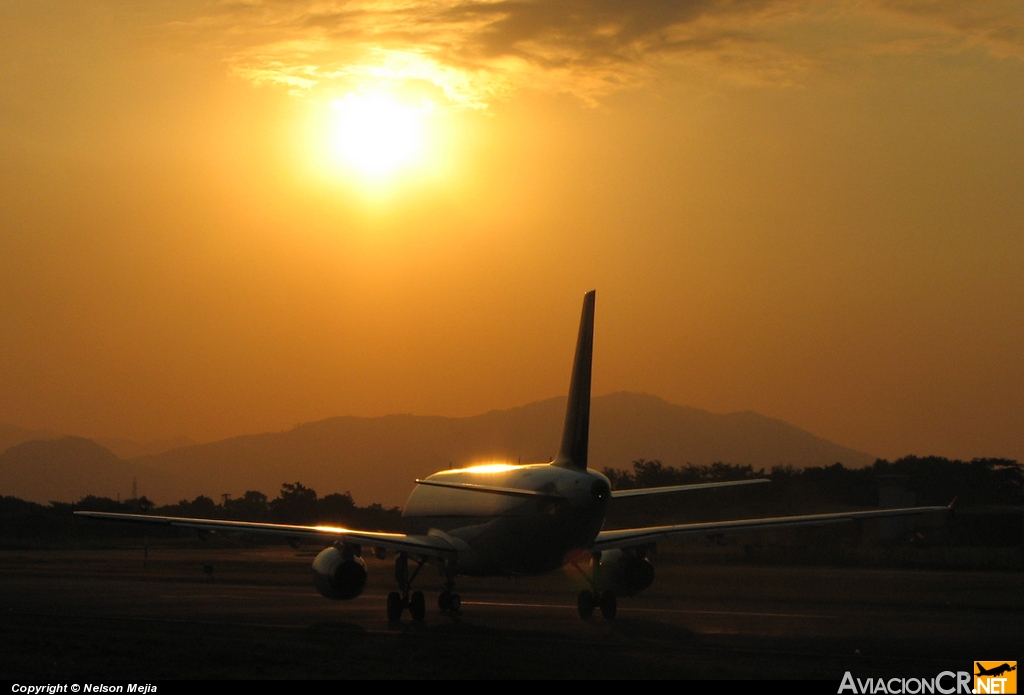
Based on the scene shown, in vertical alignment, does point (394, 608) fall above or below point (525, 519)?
below

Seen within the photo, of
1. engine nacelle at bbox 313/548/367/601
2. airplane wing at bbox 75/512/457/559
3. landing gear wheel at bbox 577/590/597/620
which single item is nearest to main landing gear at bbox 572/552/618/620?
landing gear wheel at bbox 577/590/597/620

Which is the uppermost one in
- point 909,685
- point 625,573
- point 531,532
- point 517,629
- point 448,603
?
point 531,532

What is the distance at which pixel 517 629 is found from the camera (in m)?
25.4

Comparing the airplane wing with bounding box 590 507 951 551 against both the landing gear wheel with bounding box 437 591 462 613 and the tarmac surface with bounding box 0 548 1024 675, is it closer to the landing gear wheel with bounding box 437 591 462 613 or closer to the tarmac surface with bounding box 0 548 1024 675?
the tarmac surface with bounding box 0 548 1024 675

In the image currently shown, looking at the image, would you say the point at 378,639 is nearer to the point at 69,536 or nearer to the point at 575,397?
the point at 575,397

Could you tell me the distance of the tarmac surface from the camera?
18.1 m

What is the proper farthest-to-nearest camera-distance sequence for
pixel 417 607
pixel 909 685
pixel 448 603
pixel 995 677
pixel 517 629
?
pixel 448 603 → pixel 417 607 → pixel 517 629 → pixel 995 677 → pixel 909 685

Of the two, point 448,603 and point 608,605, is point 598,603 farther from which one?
point 448,603

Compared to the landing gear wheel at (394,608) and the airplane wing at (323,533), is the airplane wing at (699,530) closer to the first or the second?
the airplane wing at (323,533)

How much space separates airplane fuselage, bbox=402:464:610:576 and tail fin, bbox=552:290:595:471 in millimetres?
464

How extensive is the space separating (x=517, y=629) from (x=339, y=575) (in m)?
5.45

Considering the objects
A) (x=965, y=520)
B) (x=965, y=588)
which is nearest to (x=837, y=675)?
(x=965, y=588)

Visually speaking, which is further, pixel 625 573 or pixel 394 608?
pixel 625 573

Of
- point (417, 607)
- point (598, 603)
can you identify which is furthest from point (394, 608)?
point (598, 603)
